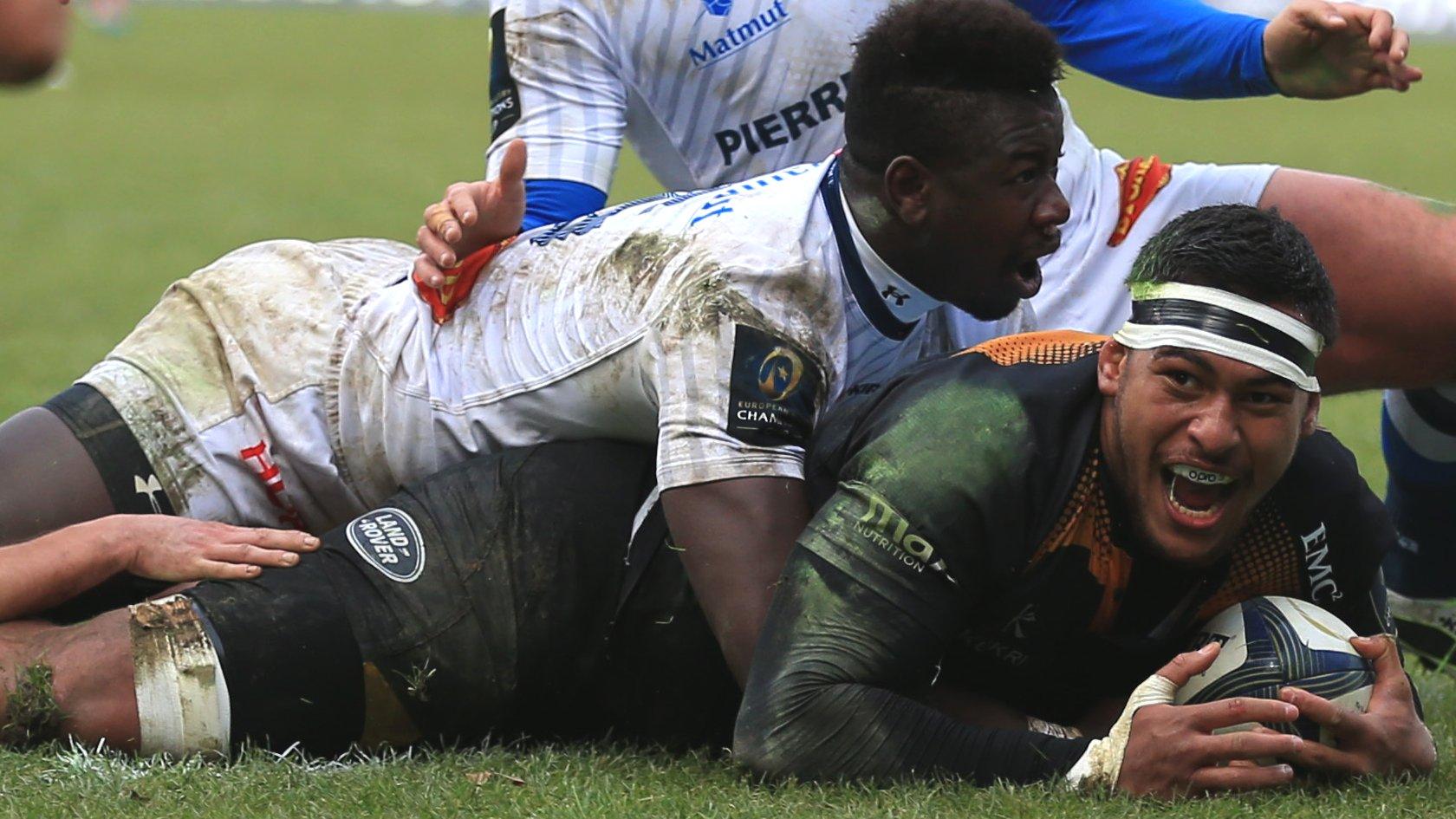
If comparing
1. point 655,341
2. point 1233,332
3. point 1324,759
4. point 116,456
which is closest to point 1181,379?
point 1233,332

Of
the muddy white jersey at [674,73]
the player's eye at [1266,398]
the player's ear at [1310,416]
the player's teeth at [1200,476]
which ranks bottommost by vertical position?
the player's teeth at [1200,476]

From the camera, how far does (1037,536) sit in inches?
161

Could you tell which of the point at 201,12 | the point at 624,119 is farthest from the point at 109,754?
the point at 201,12

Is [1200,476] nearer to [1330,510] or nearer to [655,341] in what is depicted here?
[1330,510]

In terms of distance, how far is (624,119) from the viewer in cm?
566

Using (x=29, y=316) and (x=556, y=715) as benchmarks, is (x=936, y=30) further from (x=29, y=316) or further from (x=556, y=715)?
(x=29, y=316)

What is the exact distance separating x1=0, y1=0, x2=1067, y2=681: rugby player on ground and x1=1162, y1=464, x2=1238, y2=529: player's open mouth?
2.56 ft

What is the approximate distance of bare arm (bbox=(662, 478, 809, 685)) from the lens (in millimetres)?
4230

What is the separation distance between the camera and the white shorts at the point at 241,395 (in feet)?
16.6

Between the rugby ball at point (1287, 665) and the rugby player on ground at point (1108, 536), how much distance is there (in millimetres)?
45

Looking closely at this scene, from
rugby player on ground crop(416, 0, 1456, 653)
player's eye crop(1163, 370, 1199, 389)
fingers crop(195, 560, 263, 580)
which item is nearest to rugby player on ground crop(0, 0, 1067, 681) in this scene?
rugby player on ground crop(416, 0, 1456, 653)

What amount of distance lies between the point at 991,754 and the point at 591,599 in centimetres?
107

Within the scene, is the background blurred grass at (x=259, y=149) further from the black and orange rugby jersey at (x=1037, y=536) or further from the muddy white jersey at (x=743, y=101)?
the black and orange rugby jersey at (x=1037, y=536)

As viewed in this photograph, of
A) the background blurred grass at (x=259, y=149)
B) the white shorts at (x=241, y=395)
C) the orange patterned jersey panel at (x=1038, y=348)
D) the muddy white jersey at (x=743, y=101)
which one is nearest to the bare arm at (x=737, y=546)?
the orange patterned jersey panel at (x=1038, y=348)
